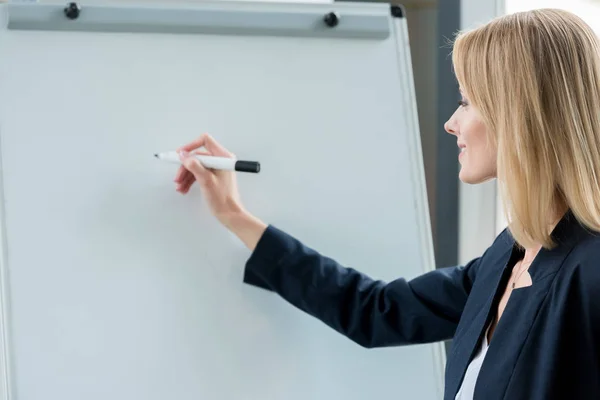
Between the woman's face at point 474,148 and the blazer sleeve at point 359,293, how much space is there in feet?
0.72

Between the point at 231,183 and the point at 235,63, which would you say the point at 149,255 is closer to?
the point at 231,183

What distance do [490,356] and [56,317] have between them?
0.57 metres

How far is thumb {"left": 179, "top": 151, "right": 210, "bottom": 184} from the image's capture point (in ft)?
3.49

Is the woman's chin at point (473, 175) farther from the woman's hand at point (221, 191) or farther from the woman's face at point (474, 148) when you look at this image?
the woman's hand at point (221, 191)

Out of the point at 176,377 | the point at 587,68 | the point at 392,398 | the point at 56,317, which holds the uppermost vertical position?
the point at 587,68

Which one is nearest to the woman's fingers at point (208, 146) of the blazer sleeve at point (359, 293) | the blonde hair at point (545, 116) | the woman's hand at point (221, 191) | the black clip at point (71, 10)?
the woman's hand at point (221, 191)

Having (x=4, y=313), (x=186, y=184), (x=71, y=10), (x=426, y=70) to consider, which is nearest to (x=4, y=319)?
(x=4, y=313)

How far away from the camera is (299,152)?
3.84 feet

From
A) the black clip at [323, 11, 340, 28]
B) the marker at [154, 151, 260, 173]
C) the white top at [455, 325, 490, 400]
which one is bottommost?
the white top at [455, 325, 490, 400]

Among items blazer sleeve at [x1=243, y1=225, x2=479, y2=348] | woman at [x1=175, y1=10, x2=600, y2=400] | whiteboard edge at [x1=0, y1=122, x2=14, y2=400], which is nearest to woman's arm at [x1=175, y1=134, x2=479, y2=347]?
blazer sleeve at [x1=243, y1=225, x2=479, y2=348]

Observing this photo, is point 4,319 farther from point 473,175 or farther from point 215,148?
point 473,175

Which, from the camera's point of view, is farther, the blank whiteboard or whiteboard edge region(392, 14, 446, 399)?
whiteboard edge region(392, 14, 446, 399)

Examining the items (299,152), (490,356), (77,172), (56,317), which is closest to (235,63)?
(299,152)

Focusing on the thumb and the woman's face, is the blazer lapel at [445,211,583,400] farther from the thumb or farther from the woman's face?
the thumb
